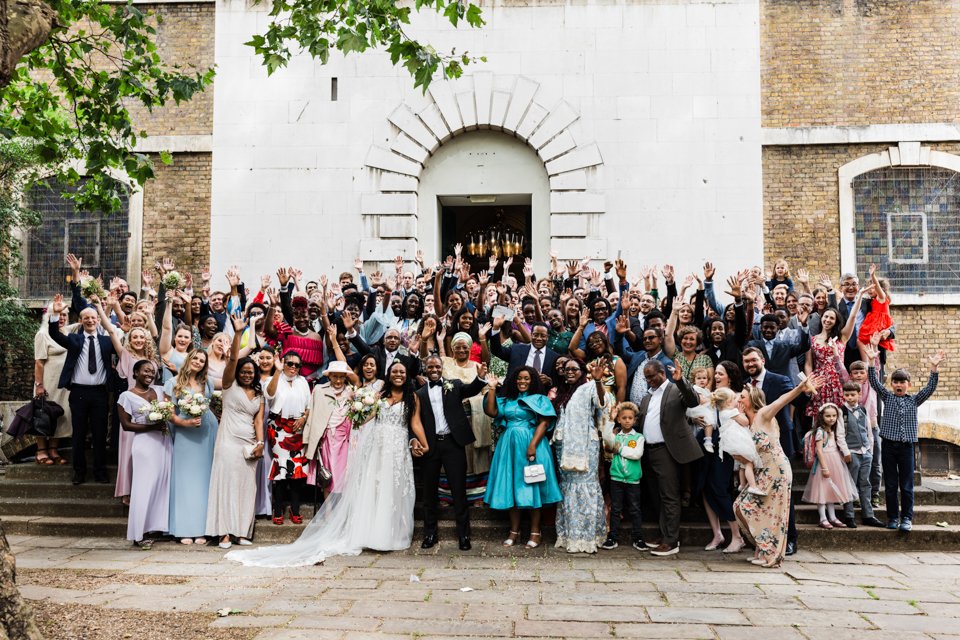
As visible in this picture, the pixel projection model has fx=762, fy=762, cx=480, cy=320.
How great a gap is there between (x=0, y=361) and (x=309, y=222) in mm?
5963

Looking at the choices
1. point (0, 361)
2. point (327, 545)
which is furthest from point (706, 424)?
point (0, 361)

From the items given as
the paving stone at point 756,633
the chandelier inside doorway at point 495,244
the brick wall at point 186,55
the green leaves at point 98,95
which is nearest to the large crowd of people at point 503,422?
the green leaves at point 98,95

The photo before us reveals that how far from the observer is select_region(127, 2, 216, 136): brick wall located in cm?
1398

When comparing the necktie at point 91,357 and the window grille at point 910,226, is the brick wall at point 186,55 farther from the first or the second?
the window grille at point 910,226

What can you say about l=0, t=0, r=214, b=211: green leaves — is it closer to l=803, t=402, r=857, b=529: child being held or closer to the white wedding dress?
the white wedding dress

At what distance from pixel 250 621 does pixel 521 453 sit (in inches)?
125

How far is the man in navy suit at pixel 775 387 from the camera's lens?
7508 mm

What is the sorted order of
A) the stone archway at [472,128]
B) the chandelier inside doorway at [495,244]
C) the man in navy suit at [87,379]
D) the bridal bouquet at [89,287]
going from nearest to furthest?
the man in navy suit at [87,379] → the bridal bouquet at [89,287] → the stone archway at [472,128] → the chandelier inside doorway at [495,244]

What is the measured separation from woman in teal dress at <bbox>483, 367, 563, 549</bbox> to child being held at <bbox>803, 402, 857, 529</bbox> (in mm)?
2769

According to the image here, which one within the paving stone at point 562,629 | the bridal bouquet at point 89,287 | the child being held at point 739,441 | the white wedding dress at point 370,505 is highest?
the bridal bouquet at point 89,287

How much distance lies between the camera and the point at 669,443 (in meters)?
7.63

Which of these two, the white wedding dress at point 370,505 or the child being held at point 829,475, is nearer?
the white wedding dress at point 370,505

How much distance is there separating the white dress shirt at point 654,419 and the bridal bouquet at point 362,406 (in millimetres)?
2791

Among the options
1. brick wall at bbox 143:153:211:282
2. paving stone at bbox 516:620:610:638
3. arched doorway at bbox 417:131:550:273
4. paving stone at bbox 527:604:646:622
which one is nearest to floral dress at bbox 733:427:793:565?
paving stone at bbox 527:604:646:622
